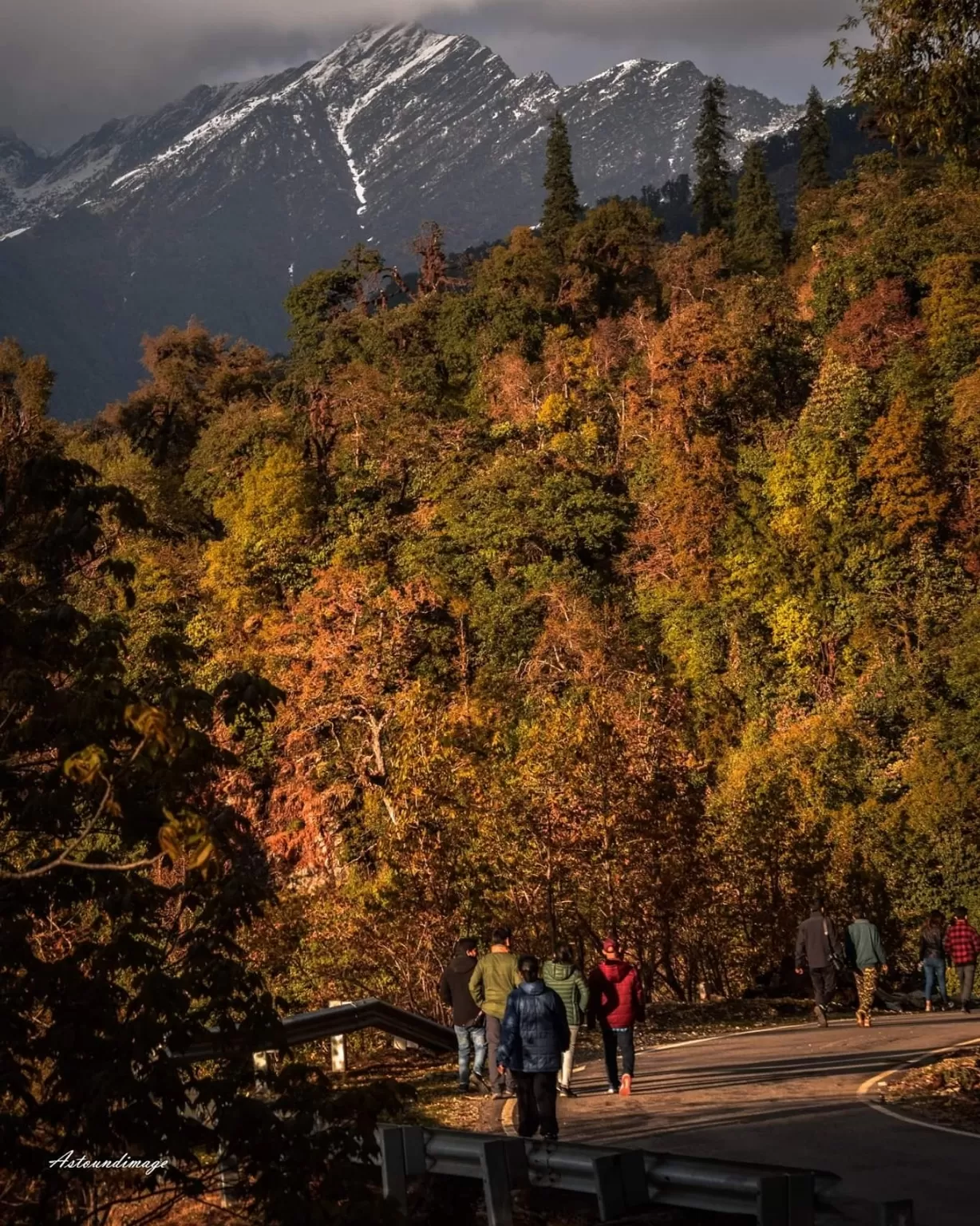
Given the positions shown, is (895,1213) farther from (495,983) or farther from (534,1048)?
(495,983)

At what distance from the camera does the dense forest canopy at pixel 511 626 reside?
7512mm

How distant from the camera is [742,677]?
49.5 m

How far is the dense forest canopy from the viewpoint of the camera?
24.6ft

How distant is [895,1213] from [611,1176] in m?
1.66

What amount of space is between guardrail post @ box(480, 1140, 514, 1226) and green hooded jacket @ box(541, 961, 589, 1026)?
15.8 ft

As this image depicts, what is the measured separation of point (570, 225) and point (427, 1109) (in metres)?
65.2

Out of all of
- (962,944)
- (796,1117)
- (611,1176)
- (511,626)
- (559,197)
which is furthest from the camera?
(559,197)

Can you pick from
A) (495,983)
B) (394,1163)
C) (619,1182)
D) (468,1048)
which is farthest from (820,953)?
(619,1182)

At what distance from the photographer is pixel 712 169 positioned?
85312 mm

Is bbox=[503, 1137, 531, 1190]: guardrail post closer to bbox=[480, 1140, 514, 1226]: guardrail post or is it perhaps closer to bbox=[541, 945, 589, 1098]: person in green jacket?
bbox=[480, 1140, 514, 1226]: guardrail post

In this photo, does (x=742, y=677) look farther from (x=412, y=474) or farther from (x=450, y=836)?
(x=450, y=836)

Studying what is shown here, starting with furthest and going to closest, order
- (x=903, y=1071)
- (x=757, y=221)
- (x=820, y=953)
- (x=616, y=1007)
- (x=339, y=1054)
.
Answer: (x=757, y=221) → (x=820, y=953) → (x=903, y=1071) → (x=339, y=1054) → (x=616, y=1007)

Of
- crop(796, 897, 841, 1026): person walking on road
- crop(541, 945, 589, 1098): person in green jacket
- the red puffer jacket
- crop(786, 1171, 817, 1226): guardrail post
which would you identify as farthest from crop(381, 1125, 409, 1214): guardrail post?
A: crop(796, 897, 841, 1026): person walking on road

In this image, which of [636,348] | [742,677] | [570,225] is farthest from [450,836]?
[570,225]
